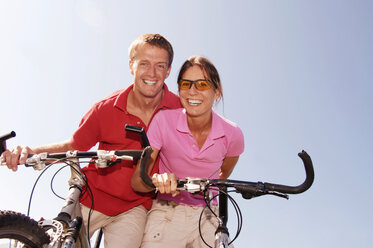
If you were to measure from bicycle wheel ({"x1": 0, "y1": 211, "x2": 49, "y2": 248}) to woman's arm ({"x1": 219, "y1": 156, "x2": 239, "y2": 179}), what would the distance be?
2439 mm

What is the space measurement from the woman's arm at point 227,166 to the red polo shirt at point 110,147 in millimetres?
1086

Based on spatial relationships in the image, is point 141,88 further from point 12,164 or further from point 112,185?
point 12,164

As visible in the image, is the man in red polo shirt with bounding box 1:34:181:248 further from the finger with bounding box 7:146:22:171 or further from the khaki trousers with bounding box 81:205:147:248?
the finger with bounding box 7:146:22:171

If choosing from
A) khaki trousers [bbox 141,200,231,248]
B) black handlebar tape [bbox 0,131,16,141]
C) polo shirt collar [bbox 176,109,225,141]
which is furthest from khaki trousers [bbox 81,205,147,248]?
black handlebar tape [bbox 0,131,16,141]

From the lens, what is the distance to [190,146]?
3.61 meters

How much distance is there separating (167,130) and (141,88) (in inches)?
32.0

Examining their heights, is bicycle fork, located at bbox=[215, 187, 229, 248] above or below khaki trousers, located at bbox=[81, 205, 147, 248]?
above

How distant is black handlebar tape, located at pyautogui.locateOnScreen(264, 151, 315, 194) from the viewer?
2.15 meters

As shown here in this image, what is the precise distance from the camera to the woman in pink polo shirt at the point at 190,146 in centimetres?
339

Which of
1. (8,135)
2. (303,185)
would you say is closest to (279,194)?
(303,185)

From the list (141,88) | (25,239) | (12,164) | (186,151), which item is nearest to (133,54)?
(141,88)

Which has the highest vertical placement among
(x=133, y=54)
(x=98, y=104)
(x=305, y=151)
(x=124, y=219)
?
(x=133, y=54)

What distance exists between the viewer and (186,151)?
11.6 feet

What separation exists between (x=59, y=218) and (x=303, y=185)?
2144 millimetres
